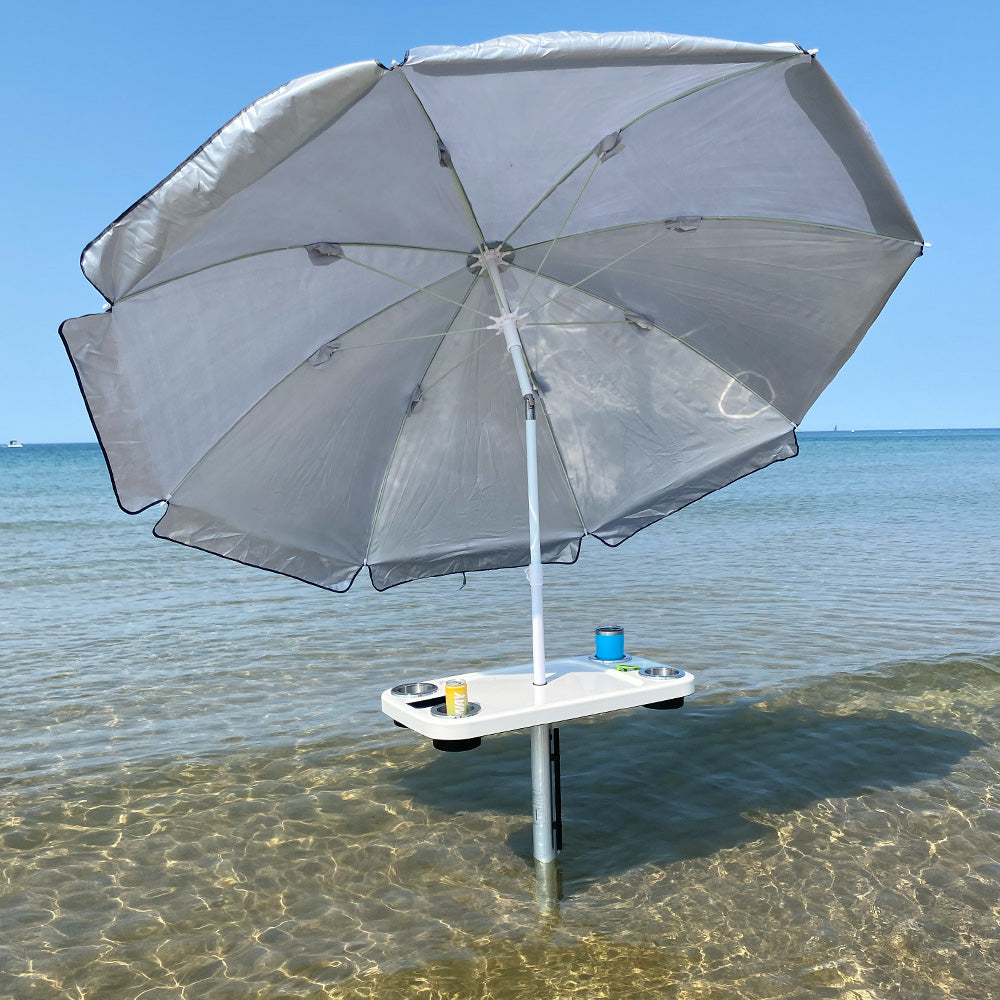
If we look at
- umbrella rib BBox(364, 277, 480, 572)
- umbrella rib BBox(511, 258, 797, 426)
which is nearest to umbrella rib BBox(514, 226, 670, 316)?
umbrella rib BBox(511, 258, 797, 426)

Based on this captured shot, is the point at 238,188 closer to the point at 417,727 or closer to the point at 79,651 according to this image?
the point at 417,727

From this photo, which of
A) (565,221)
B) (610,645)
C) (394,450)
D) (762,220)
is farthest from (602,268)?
(610,645)

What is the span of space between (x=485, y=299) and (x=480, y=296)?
0.04 meters

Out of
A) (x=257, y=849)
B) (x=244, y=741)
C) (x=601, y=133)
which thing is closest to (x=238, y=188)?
(x=601, y=133)

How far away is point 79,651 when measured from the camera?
10344 mm

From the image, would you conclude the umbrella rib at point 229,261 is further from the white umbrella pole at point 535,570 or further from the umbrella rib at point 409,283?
the white umbrella pole at point 535,570

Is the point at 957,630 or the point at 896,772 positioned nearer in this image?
the point at 896,772

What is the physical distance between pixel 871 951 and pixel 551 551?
248 centimetres

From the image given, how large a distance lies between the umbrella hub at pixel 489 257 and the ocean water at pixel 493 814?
3.15m

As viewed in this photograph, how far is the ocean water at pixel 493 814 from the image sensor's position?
163 inches

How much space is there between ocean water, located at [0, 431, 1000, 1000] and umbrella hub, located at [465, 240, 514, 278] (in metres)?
3.15

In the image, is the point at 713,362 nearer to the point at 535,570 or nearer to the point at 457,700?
the point at 535,570

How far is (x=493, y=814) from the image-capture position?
18.8ft

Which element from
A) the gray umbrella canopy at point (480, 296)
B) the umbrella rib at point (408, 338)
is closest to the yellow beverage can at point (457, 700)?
A: the gray umbrella canopy at point (480, 296)
